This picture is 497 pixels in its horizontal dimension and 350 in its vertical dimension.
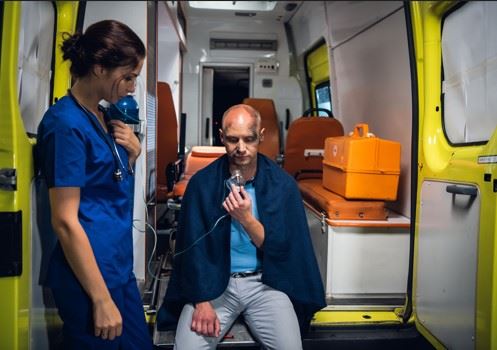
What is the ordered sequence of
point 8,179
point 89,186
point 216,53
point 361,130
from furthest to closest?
point 216,53, point 361,130, point 89,186, point 8,179

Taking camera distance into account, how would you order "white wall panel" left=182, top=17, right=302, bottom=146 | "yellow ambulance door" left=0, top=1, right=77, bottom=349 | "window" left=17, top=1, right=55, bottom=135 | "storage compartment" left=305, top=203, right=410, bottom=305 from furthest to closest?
1. "white wall panel" left=182, top=17, right=302, bottom=146
2. "storage compartment" left=305, top=203, right=410, bottom=305
3. "window" left=17, top=1, right=55, bottom=135
4. "yellow ambulance door" left=0, top=1, right=77, bottom=349

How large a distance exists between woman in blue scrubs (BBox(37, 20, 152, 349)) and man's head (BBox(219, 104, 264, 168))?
24.0 inches

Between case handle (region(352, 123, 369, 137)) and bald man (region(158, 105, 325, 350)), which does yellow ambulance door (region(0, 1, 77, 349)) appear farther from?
Answer: case handle (region(352, 123, 369, 137))

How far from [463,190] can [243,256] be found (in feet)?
3.64

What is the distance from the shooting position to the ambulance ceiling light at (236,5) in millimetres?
5746

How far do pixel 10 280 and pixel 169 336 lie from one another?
0.92 m

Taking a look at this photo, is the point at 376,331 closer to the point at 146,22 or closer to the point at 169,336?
the point at 169,336

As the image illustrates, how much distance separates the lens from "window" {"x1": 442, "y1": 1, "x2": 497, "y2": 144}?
1820mm

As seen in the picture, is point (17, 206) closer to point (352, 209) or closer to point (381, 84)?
point (352, 209)

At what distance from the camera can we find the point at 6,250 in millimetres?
1340

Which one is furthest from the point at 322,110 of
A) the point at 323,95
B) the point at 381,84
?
the point at 323,95

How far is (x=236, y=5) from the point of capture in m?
5.80

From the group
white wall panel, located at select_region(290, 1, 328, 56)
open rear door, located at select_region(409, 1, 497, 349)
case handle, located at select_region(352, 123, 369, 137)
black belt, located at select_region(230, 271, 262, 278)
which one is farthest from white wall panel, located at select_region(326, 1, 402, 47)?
black belt, located at select_region(230, 271, 262, 278)

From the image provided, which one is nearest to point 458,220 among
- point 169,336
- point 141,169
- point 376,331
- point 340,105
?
point 376,331
